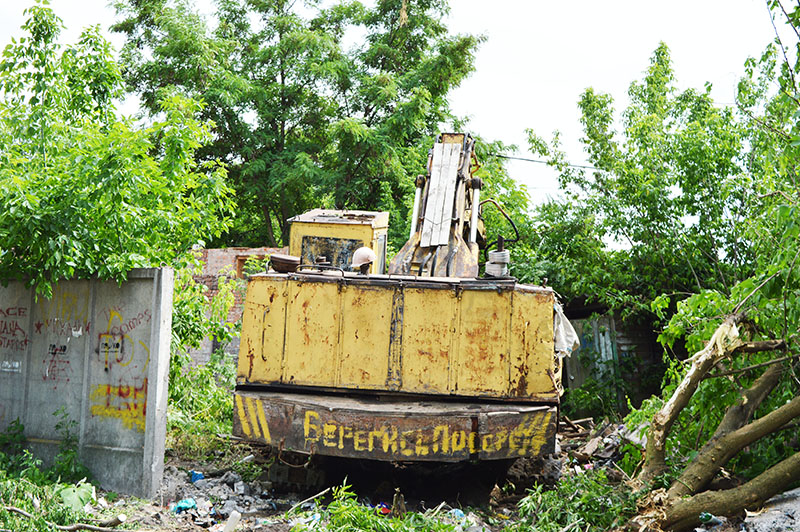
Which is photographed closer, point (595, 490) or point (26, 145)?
point (595, 490)

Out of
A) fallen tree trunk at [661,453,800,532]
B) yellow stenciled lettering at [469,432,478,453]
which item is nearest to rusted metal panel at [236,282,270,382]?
yellow stenciled lettering at [469,432,478,453]

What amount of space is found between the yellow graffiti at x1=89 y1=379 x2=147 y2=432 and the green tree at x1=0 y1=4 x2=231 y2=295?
1.04 meters

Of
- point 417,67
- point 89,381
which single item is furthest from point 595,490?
point 417,67

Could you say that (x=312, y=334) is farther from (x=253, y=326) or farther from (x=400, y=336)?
(x=400, y=336)

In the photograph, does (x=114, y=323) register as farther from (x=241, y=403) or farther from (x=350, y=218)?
(x=350, y=218)

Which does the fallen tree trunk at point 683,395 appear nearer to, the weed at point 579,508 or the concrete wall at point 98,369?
the weed at point 579,508

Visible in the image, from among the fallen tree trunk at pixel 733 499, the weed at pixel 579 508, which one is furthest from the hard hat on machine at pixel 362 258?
the fallen tree trunk at pixel 733 499

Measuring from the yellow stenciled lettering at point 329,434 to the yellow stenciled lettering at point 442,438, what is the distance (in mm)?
839

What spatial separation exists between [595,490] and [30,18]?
7.34 metres

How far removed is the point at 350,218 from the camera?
8445mm

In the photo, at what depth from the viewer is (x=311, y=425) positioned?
6082mm

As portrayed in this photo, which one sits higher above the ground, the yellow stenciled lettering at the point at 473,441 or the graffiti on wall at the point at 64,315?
the graffiti on wall at the point at 64,315

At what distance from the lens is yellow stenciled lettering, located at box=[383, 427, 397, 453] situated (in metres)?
5.99

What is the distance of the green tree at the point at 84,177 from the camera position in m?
6.51
